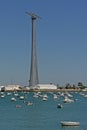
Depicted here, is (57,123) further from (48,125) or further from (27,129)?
(27,129)

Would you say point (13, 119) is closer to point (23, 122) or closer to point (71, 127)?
point (23, 122)

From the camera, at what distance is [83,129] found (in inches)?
2121

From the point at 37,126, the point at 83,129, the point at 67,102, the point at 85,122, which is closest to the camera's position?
the point at 83,129

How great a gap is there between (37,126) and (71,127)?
4697mm

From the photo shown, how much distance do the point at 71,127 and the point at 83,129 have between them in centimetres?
243

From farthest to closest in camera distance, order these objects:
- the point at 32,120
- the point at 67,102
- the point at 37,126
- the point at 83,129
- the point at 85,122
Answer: the point at 67,102 → the point at 32,120 → the point at 85,122 → the point at 37,126 → the point at 83,129

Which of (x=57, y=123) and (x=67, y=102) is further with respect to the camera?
(x=67, y=102)

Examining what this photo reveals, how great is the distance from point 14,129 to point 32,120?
484 inches

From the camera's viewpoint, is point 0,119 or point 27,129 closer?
point 27,129

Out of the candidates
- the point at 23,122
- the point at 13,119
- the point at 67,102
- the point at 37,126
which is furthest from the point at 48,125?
the point at 67,102

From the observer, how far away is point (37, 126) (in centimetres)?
5869

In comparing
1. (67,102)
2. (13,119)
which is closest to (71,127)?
(13,119)

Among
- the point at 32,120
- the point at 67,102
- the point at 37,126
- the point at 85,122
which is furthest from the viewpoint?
the point at 67,102

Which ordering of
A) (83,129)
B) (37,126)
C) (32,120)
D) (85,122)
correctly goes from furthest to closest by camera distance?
1. (32,120)
2. (85,122)
3. (37,126)
4. (83,129)
